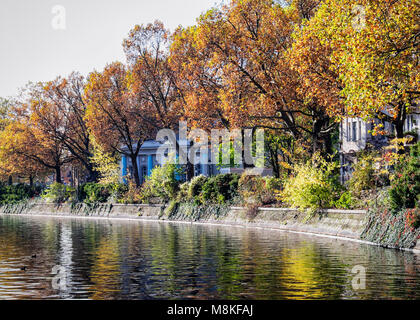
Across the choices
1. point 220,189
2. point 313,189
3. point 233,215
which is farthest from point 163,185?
point 313,189

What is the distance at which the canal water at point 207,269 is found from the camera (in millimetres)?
14195

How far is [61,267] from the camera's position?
63.6ft

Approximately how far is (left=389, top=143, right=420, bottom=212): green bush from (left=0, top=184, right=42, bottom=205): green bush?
193ft

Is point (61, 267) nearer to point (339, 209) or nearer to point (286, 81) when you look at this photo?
point (339, 209)

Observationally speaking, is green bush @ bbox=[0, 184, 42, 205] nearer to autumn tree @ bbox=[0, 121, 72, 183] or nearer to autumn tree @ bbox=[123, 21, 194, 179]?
autumn tree @ bbox=[0, 121, 72, 183]

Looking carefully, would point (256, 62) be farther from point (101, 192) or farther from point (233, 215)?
point (101, 192)

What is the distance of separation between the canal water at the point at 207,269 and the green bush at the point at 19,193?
51.3 m

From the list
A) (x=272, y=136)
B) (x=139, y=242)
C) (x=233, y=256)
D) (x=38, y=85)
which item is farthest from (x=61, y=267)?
(x=38, y=85)

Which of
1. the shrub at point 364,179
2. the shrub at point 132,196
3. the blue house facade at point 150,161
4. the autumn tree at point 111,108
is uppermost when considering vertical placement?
the autumn tree at point 111,108

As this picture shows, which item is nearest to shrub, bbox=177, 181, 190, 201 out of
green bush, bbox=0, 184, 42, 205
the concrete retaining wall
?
the concrete retaining wall

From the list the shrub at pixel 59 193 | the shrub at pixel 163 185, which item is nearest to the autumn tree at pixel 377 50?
the shrub at pixel 163 185

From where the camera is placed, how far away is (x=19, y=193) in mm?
79188

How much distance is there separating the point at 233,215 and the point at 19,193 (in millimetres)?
43581

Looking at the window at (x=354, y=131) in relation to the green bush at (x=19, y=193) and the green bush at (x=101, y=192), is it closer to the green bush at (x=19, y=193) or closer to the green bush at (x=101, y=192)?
the green bush at (x=101, y=192)
